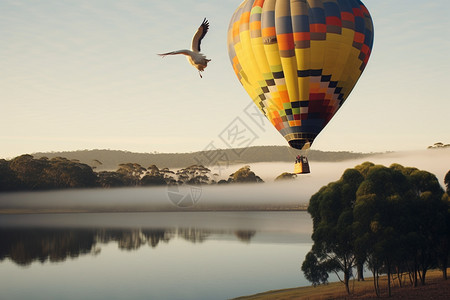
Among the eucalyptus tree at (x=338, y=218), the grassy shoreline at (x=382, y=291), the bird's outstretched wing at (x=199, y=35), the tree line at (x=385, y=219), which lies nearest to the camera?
the bird's outstretched wing at (x=199, y=35)

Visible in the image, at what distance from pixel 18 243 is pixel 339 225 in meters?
121

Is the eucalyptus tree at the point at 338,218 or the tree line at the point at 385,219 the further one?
the eucalyptus tree at the point at 338,218

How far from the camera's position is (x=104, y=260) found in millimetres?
111062

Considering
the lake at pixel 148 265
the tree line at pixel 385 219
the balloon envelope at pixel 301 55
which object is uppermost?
the balloon envelope at pixel 301 55

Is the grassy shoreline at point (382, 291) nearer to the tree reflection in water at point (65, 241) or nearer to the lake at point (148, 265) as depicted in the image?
the lake at point (148, 265)

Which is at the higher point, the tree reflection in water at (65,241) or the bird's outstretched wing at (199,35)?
the bird's outstretched wing at (199,35)

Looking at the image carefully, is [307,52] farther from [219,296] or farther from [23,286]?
[23,286]

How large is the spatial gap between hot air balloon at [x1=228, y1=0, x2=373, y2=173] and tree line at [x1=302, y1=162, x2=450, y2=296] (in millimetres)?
5827

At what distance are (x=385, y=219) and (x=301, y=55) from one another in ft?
45.5

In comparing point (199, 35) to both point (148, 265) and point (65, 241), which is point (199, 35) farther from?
point (65, 241)

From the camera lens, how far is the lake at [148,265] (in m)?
75.3

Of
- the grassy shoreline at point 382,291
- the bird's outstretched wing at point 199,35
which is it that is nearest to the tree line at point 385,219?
the grassy shoreline at point 382,291

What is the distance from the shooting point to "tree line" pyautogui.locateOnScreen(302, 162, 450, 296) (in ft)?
132

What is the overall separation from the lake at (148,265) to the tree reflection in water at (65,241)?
0.23 metres
